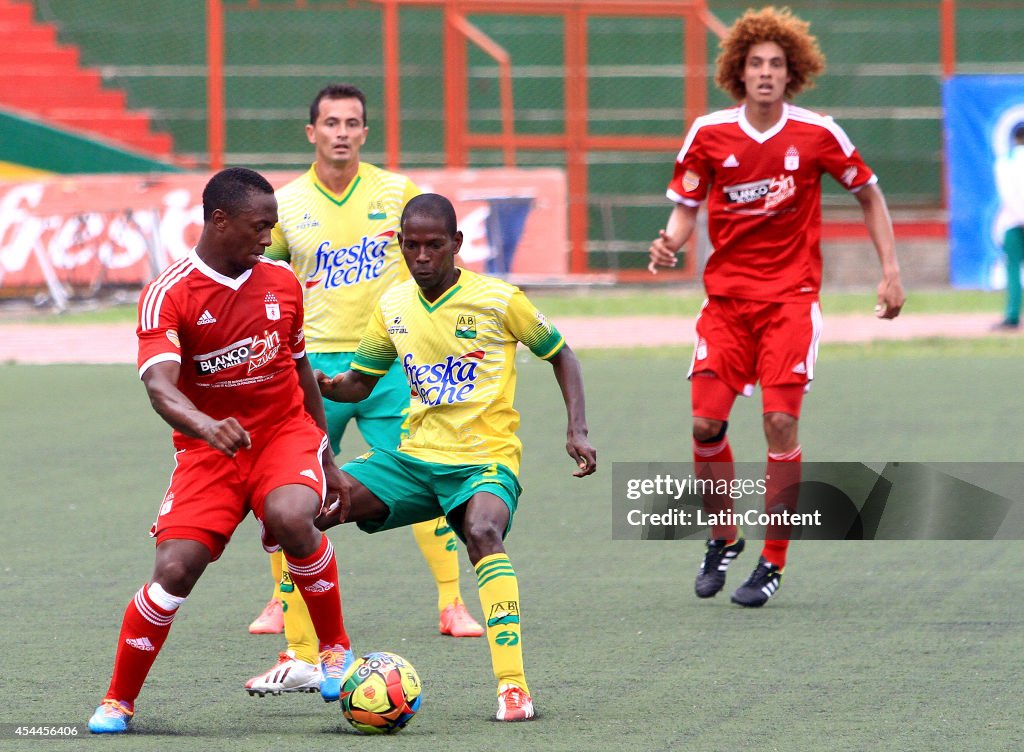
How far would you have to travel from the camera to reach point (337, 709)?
585 centimetres

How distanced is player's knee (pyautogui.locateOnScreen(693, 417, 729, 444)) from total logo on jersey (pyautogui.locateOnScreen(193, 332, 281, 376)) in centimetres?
256

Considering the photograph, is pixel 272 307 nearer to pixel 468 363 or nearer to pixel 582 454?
pixel 468 363

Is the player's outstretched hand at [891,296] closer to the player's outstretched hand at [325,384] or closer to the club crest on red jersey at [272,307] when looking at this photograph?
the player's outstretched hand at [325,384]

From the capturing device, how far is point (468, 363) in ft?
20.4

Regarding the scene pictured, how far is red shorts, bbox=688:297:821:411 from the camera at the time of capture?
25.2 ft

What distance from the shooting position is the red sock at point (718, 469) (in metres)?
7.93

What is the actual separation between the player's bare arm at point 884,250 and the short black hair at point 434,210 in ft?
7.97

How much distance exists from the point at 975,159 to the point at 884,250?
16.5 metres

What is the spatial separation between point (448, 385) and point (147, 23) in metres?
21.4

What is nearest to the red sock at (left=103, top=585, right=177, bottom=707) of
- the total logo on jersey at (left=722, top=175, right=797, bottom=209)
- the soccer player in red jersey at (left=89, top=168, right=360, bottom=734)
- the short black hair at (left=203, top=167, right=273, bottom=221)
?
the soccer player in red jersey at (left=89, top=168, right=360, bottom=734)

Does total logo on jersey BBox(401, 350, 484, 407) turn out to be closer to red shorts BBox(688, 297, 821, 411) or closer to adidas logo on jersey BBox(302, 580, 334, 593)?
adidas logo on jersey BBox(302, 580, 334, 593)

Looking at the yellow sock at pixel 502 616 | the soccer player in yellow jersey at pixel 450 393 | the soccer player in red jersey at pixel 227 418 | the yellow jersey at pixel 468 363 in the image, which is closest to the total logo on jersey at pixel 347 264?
the soccer player in yellow jersey at pixel 450 393

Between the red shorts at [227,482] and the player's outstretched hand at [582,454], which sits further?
the player's outstretched hand at [582,454]

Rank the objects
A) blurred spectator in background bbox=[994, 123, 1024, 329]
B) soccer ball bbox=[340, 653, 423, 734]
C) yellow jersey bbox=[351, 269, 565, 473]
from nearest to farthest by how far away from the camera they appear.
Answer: soccer ball bbox=[340, 653, 423, 734], yellow jersey bbox=[351, 269, 565, 473], blurred spectator in background bbox=[994, 123, 1024, 329]
